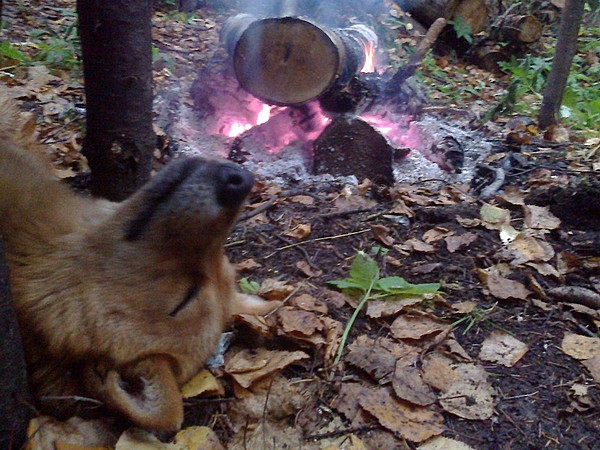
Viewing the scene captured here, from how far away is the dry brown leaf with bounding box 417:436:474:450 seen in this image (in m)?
2.21

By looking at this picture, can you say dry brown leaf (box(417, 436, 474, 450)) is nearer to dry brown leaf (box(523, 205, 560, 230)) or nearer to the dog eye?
the dog eye

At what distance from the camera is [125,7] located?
9.64ft

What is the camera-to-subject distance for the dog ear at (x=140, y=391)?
1.84 m

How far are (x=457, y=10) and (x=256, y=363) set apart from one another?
951 centimetres

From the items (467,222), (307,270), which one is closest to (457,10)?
(467,222)

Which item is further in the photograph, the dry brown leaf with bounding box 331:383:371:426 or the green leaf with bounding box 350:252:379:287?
the green leaf with bounding box 350:252:379:287

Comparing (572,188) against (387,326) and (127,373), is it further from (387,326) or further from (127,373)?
(127,373)

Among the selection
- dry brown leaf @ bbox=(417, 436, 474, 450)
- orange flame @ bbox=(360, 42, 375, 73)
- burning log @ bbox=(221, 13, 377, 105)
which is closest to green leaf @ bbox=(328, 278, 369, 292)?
dry brown leaf @ bbox=(417, 436, 474, 450)

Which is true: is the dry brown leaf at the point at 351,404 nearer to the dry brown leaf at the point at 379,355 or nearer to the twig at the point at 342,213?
the dry brown leaf at the point at 379,355

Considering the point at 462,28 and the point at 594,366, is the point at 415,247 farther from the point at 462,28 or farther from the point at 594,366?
the point at 462,28

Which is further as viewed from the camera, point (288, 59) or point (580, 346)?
point (288, 59)

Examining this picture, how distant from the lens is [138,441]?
1.90 m

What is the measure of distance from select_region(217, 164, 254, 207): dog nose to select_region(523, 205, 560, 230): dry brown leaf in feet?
9.21

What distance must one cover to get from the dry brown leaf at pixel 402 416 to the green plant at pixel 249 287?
0.79 metres
